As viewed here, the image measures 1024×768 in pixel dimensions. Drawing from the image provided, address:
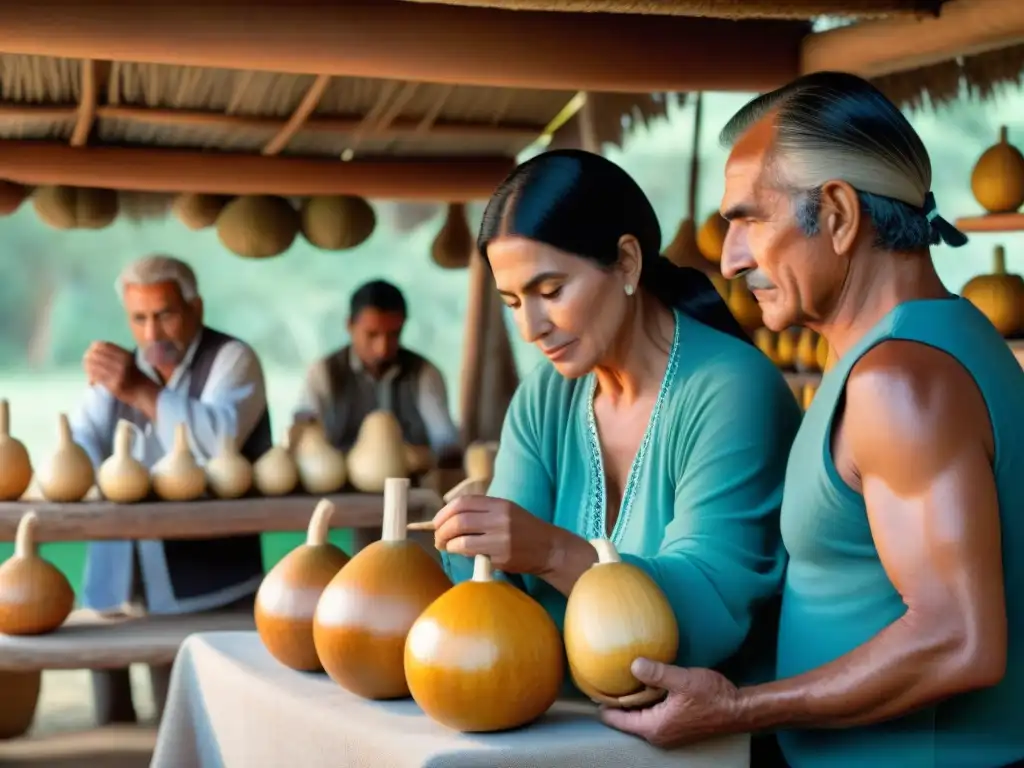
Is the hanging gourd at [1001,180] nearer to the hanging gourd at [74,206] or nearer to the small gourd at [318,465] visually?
the small gourd at [318,465]

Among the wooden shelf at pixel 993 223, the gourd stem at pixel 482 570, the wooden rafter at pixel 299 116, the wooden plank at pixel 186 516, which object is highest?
the wooden rafter at pixel 299 116

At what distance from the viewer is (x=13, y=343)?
15961 mm

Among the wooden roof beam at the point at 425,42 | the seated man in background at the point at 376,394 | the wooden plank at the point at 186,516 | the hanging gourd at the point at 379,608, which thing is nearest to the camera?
the hanging gourd at the point at 379,608

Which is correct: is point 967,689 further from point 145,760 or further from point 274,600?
point 145,760

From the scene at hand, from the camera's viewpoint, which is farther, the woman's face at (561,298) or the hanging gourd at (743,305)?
the hanging gourd at (743,305)

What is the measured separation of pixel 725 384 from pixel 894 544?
1.56 feet

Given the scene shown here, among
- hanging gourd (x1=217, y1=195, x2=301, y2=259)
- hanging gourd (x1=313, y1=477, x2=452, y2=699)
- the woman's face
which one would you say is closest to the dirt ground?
hanging gourd (x1=217, y1=195, x2=301, y2=259)

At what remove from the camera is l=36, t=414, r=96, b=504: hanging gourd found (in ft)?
12.4

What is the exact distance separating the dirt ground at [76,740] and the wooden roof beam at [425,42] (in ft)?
7.39

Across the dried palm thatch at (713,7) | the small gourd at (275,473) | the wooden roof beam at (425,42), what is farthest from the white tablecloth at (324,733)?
the small gourd at (275,473)

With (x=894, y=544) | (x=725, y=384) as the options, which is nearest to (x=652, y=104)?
(x=725, y=384)

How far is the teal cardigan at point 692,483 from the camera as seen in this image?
1.73m

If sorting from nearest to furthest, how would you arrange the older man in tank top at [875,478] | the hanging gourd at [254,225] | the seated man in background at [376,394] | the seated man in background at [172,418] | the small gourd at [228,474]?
the older man in tank top at [875,478], the small gourd at [228,474], the seated man in background at [172,418], the hanging gourd at [254,225], the seated man in background at [376,394]

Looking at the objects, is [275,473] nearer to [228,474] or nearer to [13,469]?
[228,474]
